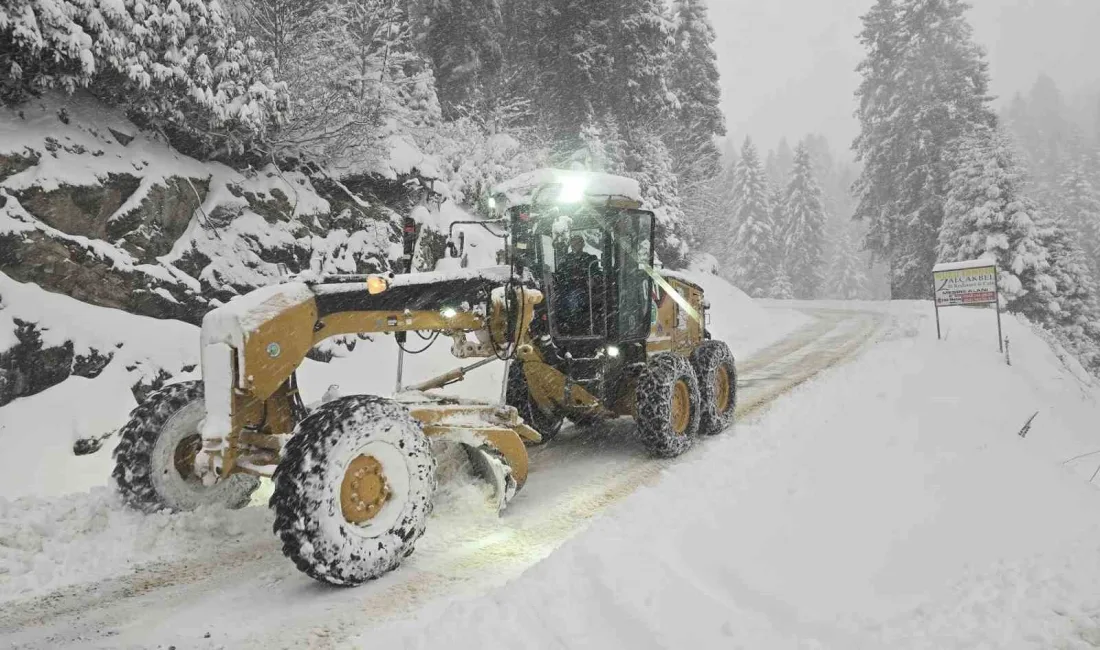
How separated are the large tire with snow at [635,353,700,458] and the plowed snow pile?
0.35 meters

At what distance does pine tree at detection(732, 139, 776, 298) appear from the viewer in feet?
152

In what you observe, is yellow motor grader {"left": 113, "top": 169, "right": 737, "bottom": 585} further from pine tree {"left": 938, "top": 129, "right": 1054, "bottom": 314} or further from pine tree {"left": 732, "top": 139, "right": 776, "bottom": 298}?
pine tree {"left": 732, "top": 139, "right": 776, "bottom": 298}

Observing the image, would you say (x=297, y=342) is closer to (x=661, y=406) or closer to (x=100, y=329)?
(x=661, y=406)

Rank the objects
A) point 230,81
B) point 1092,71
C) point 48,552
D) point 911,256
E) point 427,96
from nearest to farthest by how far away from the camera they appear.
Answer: point 48,552, point 230,81, point 427,96, point 911,256, point 1092,71

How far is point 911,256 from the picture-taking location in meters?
32.8

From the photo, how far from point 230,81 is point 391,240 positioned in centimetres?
362

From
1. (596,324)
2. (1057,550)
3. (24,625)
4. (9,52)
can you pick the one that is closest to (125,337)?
(9,52)

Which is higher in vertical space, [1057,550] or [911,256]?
[911,256]

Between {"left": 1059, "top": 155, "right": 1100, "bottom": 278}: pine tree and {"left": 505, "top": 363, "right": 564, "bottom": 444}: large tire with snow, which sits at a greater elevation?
{"left": 1059, "top": 155, "right": 1100, "bottom": 278}: pine tree

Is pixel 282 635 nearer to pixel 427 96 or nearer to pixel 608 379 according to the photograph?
pixel 608 379

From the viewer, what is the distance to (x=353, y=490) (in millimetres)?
3654

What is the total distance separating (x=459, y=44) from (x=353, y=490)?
60.7ft

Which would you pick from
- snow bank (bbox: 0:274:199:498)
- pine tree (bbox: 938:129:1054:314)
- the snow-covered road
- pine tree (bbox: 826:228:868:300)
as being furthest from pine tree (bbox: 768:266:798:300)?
snow bank (bbox: 0:274:199:498)

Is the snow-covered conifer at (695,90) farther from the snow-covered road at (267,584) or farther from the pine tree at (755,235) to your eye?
the snow-covered road at (267,584)
